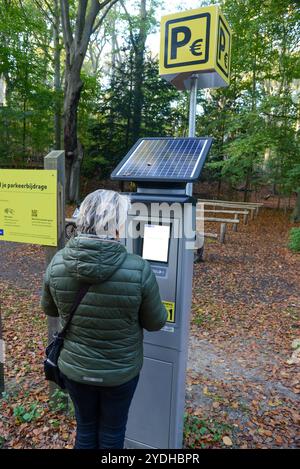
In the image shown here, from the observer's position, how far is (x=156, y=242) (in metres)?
2.13

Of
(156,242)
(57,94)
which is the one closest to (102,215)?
(156,242)

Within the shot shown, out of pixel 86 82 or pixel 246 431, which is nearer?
pixel 246 431

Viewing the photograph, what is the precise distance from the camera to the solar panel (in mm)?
2039

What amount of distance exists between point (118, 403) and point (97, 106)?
1886 centimetres

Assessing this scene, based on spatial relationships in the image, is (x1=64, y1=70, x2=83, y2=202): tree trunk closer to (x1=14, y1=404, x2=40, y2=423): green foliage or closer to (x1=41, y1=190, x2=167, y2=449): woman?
(x1=14, y1=404, x2=40, y2=423): green foliage

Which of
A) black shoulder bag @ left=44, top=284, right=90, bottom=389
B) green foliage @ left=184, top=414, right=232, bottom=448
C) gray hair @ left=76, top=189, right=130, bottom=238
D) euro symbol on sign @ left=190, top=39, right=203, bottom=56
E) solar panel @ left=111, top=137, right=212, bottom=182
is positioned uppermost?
euro symbol on sign @ left=190, top=39, right=203, bottom=56

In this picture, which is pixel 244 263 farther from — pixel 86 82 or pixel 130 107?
pixel 130 107

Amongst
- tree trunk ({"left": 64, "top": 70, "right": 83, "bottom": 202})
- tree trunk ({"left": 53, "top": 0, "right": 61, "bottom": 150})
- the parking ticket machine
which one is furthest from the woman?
tree trunk ({"left": 53, "top": 0, "right": 61, "bottom": 150})

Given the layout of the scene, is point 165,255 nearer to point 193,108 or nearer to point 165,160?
point 165,160

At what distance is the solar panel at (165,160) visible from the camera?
6.69ft

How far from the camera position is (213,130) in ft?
63.9

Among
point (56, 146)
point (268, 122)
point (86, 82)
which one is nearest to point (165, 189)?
point (268, 122)

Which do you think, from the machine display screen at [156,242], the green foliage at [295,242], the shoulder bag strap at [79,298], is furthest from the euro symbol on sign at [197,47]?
the green foliage at [295,242]

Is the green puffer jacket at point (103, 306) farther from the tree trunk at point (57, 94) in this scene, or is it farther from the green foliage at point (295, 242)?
the tree trunk at point (57, 94)
